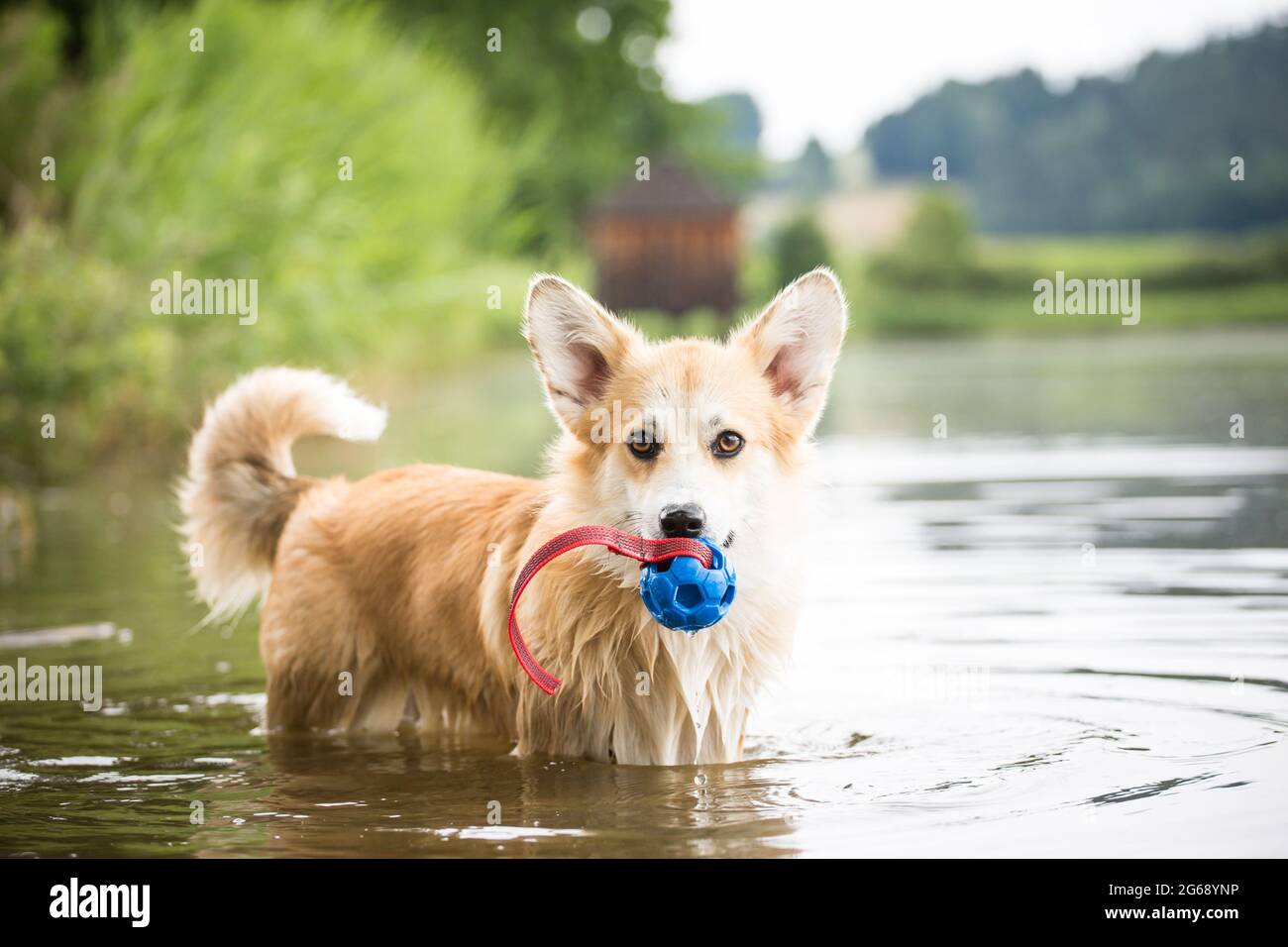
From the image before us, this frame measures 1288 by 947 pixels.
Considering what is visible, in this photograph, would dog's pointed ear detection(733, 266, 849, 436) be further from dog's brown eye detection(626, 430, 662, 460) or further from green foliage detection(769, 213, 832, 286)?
green foliage detection(769, 213, 832, 286)

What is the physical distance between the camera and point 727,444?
15.5ft

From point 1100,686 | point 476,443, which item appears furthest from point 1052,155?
point 1100,686

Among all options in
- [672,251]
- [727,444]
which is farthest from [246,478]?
[672,251]

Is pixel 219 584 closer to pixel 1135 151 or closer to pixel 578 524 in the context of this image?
pixel 578 524

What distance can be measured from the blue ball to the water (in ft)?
1.63

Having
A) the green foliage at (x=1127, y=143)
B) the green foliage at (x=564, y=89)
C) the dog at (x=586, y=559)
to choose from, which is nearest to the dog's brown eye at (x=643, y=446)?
the dog at (x=586, y=559)

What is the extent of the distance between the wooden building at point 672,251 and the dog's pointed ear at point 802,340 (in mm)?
36748

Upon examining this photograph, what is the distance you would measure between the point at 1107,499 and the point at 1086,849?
6.93 metres

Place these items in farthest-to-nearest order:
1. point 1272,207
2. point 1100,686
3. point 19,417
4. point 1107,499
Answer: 1. point 1272,207
2. point 19,417
3. point 1107,499
4. point 1100,686

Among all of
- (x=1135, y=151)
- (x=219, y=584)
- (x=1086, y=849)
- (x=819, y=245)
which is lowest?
(x=1086, y=849)

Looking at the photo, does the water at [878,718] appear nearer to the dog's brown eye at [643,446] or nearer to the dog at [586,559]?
the dog at [586,559]

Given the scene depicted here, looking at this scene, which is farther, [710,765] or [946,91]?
[946,91]

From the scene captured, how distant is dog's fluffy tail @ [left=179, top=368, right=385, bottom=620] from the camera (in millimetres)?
5938

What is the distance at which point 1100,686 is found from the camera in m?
5.82
